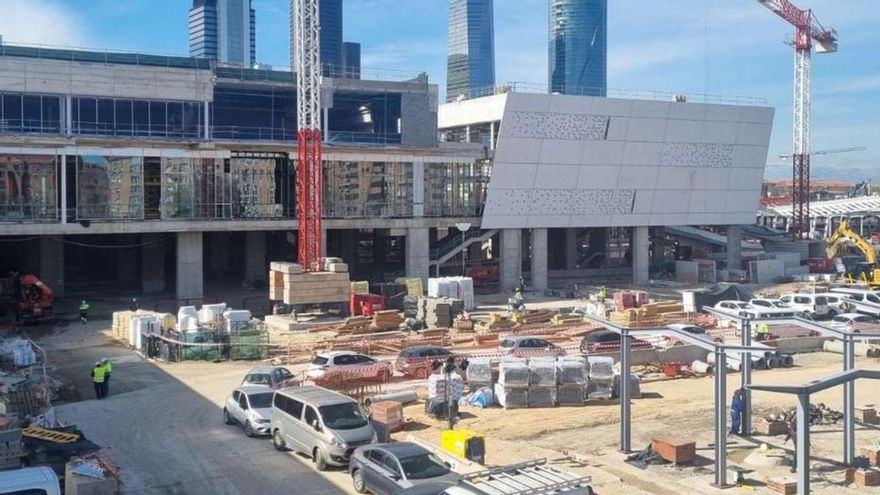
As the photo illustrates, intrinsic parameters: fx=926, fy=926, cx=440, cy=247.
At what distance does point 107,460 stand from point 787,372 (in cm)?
2206

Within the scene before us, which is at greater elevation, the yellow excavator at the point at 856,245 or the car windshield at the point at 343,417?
the yellow excavator at the point at 856,245

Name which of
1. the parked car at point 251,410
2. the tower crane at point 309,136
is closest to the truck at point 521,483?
the parked car at point 251,410

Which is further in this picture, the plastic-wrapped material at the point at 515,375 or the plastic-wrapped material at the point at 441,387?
the plastic-wrapped material at the point at 515,375

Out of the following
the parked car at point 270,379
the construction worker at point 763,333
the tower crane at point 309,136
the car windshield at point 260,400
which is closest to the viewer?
the car windshield at point 260,400

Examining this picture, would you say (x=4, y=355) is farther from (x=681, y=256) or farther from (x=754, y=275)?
(x=681, y=256)

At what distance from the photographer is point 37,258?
2127 inches

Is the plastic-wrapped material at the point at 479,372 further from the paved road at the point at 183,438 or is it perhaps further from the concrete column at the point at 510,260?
the concrete column at the point at 510,260

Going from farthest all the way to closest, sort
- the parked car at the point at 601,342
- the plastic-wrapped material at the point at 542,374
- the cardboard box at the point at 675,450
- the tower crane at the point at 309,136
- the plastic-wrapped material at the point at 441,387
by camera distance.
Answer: the tower crane at the point at 309,136 < the parked car at the point at 601,342 < the plastic-wrapped material at the point at 542,374 < the plastic-wrapped material at the point at 441,387 < the cardboard box at the point at 675,450

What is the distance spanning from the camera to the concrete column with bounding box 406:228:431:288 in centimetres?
5428

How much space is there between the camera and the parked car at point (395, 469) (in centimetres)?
1561

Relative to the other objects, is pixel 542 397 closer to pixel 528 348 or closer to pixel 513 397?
pixel 513 397

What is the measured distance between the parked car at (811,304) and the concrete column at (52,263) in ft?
126

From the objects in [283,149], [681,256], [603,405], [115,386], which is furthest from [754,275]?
[115,386]

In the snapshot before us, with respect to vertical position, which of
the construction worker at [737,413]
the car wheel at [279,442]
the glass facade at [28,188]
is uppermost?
the glass facade at [28,188]
